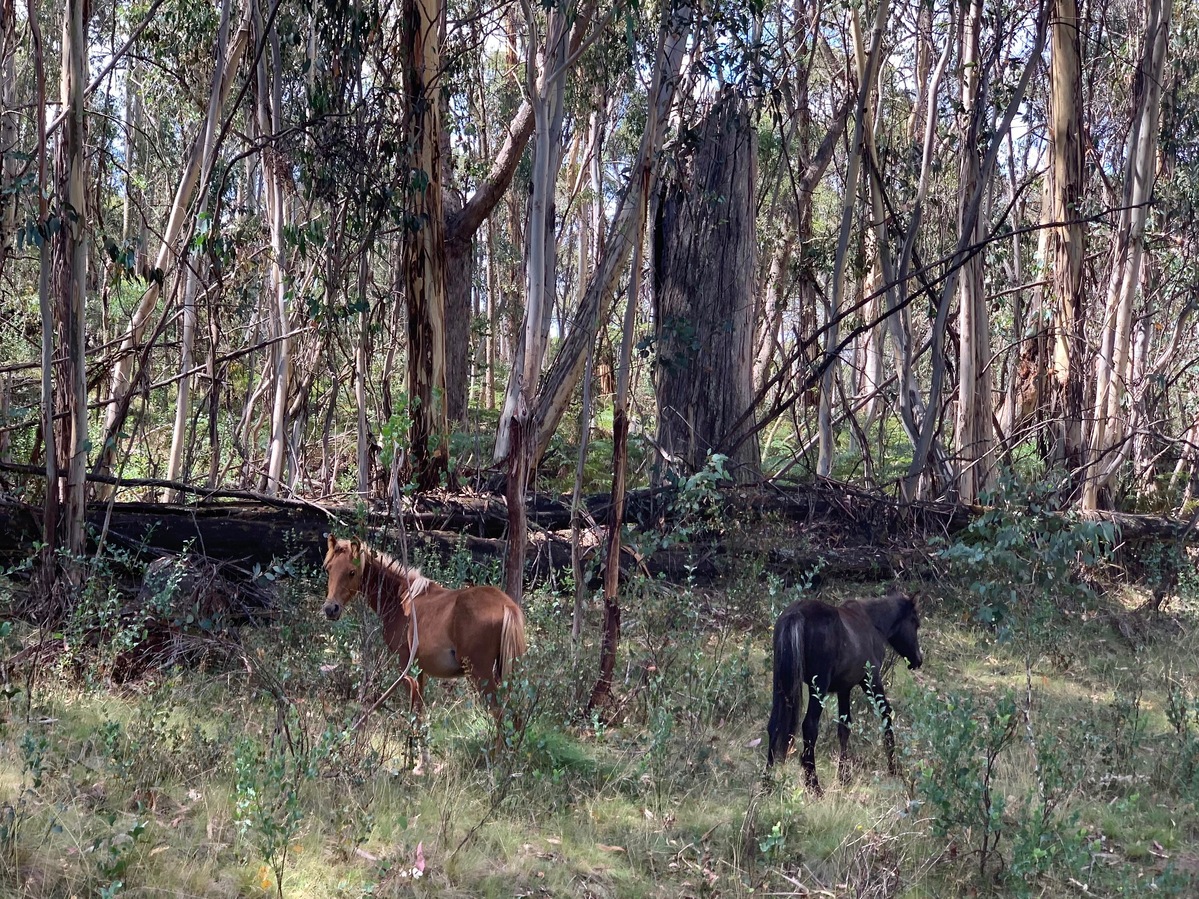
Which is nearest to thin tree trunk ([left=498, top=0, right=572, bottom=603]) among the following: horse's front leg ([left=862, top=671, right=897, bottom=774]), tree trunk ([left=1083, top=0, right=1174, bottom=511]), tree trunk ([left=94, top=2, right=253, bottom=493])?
horse's front leg ([left=862, top=671, right=897, bottom=774])

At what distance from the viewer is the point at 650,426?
2319 centimetres

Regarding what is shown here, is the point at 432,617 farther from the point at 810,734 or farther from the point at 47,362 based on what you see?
the point at 47,362

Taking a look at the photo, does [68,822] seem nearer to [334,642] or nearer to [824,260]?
[334,642]

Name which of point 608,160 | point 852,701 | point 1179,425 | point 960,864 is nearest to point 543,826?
point 960,864

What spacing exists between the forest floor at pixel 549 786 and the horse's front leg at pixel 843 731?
A: 0.32 ft

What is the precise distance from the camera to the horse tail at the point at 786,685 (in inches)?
239

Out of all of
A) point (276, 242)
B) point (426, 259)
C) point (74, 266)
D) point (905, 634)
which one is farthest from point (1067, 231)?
point (74, 266)

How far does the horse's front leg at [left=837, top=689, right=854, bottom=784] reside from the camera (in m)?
6.24

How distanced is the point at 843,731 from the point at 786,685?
24.9 inches

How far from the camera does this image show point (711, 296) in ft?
38.6

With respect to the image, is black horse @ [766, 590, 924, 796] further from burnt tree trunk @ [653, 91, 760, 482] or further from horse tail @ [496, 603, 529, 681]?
burnt tree trunk @ [653, 91, 760, 482]

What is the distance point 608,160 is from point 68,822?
26871 millimetres

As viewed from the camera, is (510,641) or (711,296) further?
(711,296)

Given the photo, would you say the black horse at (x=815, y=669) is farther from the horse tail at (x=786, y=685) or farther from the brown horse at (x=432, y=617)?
the brown horse at (x=432, y=617)
